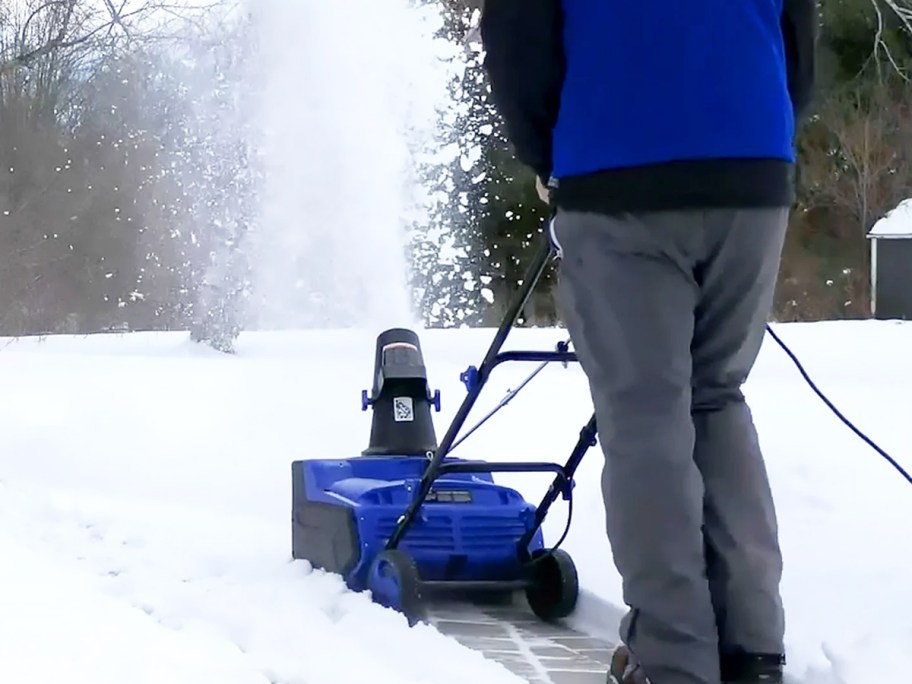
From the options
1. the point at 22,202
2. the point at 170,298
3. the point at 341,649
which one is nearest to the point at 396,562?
the point at 341,649

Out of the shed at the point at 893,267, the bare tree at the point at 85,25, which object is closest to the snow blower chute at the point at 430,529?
the bare tree at the point at 85,25

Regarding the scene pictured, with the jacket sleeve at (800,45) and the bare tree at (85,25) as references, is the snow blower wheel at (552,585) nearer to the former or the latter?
the jacket sleeve at (800,45)

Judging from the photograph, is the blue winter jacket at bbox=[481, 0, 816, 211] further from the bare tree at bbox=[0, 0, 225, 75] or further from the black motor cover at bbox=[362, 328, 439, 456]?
the bare tree at bbox=[0, 0, 225, 75]

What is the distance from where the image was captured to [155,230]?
20.3 metres

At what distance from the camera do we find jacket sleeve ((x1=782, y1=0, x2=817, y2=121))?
2.46m

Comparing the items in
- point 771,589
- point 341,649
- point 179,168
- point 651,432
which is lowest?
point 341,649

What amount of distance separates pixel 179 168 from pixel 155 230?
9277 mm

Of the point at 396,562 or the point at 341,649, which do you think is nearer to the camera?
the point at 341,649

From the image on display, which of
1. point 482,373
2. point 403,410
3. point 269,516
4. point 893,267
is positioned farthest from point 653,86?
point 893,267

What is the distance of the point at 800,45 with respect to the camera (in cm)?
248

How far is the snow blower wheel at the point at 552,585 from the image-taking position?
3.36 meters

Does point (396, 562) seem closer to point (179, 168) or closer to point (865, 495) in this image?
point (865, 495)

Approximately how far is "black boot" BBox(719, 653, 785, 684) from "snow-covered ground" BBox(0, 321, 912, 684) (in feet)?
0.78

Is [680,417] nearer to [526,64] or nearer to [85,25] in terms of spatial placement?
[526,64]
